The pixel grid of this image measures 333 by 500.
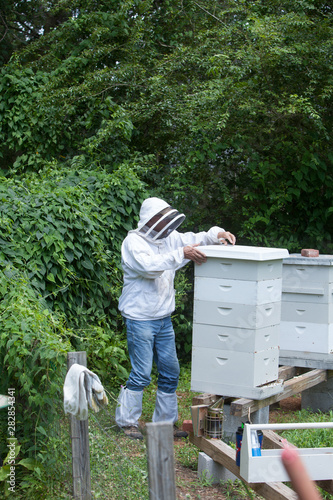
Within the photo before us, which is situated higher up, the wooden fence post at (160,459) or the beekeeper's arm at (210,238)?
the beekeeper's arm at (210,238)

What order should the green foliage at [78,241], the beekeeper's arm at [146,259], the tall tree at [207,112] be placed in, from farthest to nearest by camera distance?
the tall tree at [207,112]
the green foliage at [78,241]
the beekeeper's arm at [146,259]

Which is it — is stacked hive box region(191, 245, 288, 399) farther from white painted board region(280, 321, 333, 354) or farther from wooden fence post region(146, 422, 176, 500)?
wooden fence post region(146, 422, 176, 500)

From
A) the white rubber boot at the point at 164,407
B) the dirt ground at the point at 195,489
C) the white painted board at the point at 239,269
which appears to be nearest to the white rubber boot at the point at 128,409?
the white rubber boot at the point at 164,407

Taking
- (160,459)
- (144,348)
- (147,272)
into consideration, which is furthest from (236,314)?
(160,459)

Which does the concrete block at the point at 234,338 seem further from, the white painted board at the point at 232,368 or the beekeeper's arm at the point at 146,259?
the beekeeper's arm at the point at 146,259

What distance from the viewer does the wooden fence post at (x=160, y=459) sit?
197cm

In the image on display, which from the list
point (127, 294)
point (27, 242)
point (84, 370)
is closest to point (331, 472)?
point (84, 370)

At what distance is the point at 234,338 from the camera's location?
13.1ft

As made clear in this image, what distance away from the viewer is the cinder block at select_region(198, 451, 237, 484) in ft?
13.0

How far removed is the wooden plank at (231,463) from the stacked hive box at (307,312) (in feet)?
4.68

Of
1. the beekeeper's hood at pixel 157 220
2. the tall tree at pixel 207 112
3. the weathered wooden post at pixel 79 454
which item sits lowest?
the weathered wooden post at pixel 79 454

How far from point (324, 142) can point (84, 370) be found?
18.0 feet

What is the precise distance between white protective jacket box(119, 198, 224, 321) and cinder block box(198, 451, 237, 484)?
3.67 feet

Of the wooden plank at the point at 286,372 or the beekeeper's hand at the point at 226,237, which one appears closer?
the beekeeper's hand at the point at 226,237
